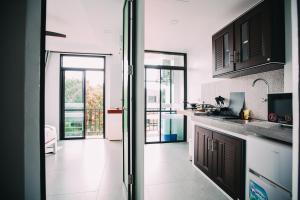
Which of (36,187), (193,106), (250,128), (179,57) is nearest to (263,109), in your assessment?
(250,128)

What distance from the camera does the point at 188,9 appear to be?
2.42 meters

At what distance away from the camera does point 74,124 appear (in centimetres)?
517

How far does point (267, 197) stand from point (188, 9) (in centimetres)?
260

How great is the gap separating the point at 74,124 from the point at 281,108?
5.43m

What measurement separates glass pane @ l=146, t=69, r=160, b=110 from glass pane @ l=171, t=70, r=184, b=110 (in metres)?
0.49

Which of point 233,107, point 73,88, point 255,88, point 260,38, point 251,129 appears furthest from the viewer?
point 73,88

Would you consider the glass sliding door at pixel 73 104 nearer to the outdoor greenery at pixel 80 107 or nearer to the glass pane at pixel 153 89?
the outdoor greenery at pixel 80 107

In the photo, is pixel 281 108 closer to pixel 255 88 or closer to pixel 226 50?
pixel 255 88

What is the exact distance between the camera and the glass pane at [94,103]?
523 cm

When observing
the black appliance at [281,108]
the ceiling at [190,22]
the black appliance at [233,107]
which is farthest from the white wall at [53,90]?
the black appliance at [281,108]

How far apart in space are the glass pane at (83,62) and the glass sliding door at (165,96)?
1.86 m

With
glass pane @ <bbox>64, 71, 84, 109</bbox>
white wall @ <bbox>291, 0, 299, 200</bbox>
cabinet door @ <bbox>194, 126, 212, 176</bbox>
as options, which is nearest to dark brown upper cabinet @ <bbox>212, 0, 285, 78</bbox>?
cabinet door @ <bbox>194, 126, 212, 176</bbox>

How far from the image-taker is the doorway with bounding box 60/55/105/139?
201 inches

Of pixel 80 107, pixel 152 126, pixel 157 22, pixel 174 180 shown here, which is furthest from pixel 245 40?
pixel 80 107
